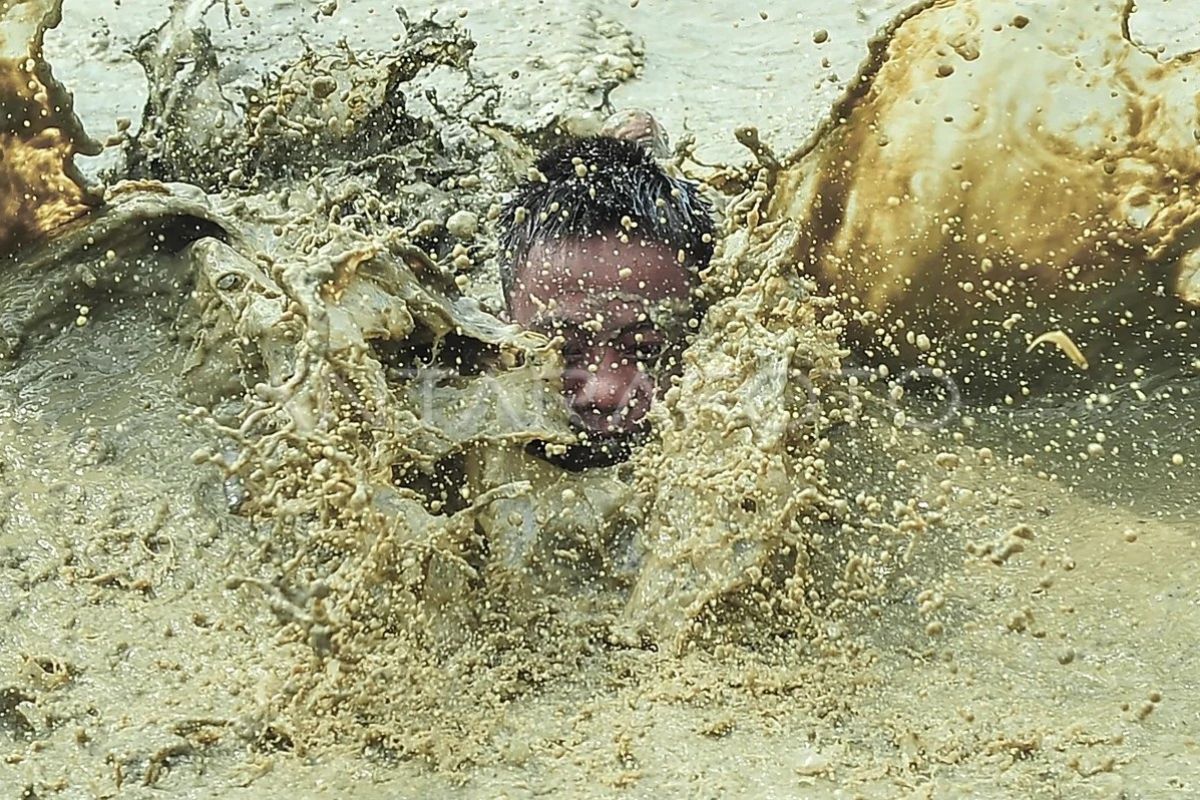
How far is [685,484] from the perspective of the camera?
2371 millimetres

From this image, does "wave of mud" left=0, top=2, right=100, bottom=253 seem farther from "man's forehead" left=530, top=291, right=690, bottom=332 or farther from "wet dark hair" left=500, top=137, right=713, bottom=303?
"man's forehead" left=530, top=291, right=690, bottom=332

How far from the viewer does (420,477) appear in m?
2.41

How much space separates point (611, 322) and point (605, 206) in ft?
0.76

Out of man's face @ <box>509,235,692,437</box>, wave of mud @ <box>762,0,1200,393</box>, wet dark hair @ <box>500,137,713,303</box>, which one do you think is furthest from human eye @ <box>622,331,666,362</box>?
wave of mud @ <box>762,0,1200,393</box>

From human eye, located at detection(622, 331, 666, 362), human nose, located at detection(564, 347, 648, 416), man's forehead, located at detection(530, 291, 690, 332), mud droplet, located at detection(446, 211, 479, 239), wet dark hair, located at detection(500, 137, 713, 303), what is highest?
wet dark hair, located at detection(500, 137, 713, 303)

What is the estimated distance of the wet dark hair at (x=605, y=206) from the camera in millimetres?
2648

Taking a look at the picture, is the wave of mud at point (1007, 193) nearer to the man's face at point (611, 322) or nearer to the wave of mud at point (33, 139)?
the man's face at point (611, 322)

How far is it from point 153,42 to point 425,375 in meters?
1.81

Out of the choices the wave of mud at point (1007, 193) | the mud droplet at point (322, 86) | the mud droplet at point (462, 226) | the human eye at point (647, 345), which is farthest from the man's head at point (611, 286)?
the mud droplet at point (322, 86)

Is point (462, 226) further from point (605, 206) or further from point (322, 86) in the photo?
point (605, 206)

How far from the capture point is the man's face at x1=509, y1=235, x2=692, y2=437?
2584mm

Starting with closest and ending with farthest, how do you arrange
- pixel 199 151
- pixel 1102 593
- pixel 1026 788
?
pixel 1026 788 → pixel 1102 593 → pixel 199 151

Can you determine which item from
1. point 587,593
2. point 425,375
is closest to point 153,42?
point 425,375

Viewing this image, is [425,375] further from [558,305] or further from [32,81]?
[32,81]
